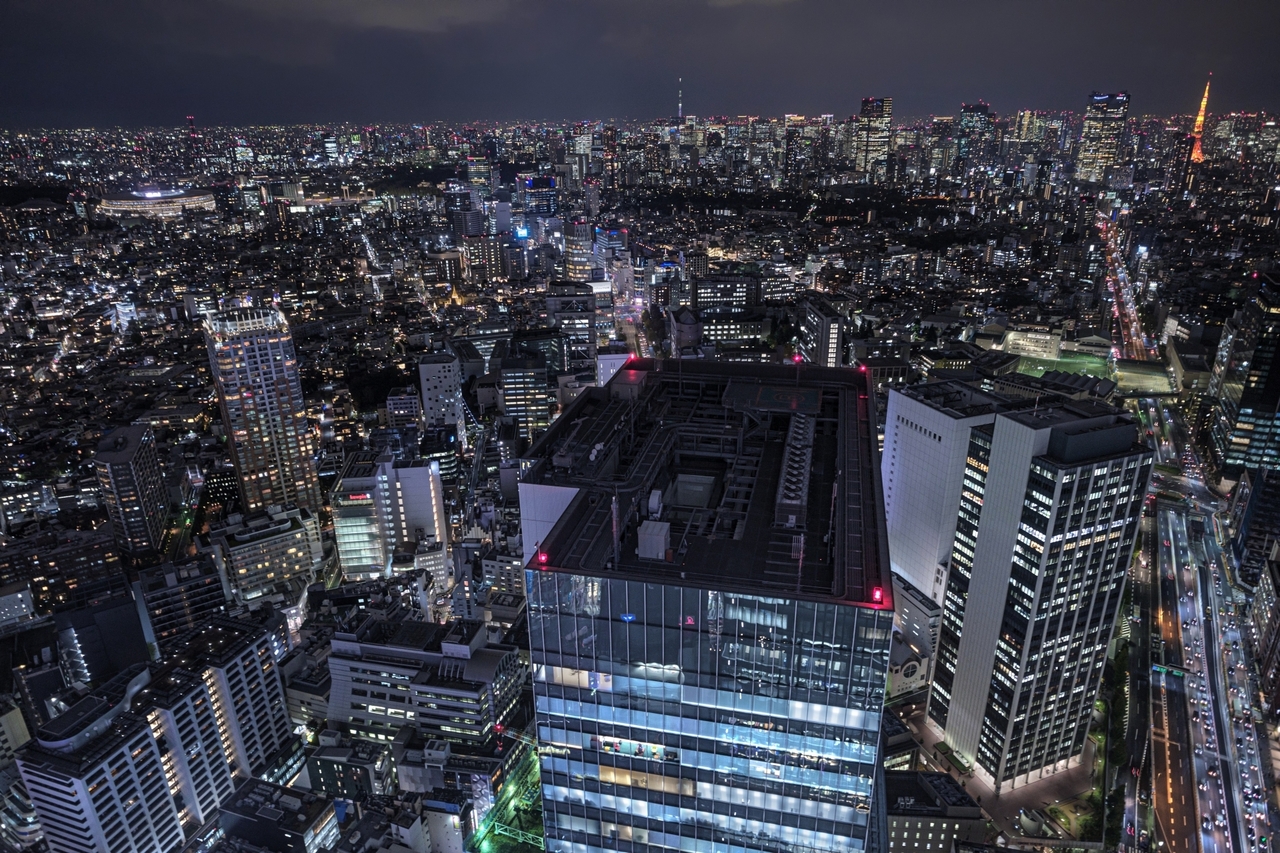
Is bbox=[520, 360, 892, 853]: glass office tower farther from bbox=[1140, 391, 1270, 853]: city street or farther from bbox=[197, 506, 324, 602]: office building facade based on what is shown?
bbox=[197, 506, 324, 602]: office building facade

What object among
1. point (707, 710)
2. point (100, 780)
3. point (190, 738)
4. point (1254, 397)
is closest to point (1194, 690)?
point (1254, 397)

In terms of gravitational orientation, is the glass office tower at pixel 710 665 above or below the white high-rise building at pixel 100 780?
above

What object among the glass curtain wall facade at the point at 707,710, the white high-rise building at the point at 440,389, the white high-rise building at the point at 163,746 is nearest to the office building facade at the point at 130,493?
the white high-rise building at the point at 163,746

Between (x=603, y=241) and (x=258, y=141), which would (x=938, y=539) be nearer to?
(x=603, y=241)

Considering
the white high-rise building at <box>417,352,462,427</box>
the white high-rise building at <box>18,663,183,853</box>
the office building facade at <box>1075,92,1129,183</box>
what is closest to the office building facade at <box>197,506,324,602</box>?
the white high-rise building at <box>18,663,183,853</box>

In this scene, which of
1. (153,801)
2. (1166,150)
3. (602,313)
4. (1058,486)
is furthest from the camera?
(1166,150)

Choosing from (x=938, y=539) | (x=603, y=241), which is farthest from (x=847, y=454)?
(x=603, y=241)

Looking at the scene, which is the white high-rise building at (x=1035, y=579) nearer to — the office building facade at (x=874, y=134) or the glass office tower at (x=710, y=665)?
the glass office tower at (x=710, y=665)
